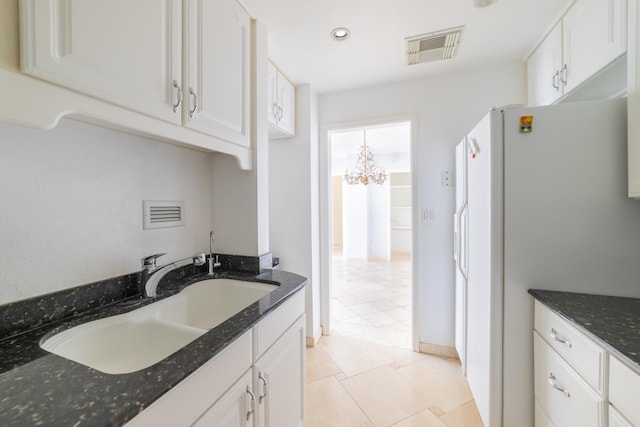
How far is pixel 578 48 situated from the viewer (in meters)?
1.35

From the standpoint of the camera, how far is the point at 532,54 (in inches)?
73.1

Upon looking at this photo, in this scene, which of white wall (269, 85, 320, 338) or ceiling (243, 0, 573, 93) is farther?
white wall (269, 85, 320, 338)

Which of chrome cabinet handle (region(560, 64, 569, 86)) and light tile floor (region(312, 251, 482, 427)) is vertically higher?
chrome cabinet handle (region(560, 64, 569, 86))

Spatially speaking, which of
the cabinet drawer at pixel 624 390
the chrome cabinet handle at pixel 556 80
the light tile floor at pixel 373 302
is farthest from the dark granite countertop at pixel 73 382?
the chrome cabinet handle at pixel 556 80

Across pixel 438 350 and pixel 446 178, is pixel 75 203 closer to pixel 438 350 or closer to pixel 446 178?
pixel 446 178

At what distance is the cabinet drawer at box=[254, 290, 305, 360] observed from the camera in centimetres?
101

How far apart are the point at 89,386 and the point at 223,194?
122cm

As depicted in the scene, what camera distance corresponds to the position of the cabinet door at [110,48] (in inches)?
25.6

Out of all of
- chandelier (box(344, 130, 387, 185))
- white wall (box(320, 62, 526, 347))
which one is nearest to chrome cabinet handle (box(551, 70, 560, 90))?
white wall (box(320, 62, 526, 347))

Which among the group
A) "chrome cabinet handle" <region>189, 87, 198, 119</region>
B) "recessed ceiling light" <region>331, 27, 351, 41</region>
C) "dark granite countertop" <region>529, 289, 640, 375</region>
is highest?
"recessed ceiling light" <region>331, 27, 351, 41</region>

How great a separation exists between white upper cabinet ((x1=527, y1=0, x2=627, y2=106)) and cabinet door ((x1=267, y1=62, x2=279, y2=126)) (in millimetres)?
1847

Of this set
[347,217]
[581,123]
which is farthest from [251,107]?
[347,217]

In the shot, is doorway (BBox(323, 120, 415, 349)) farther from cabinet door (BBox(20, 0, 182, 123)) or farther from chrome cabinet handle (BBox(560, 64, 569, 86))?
cabinet door (BBox(20, 0, 182, 123))

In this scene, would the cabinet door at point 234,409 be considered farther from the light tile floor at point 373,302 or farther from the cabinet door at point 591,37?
the cabinet door at point 591,37
